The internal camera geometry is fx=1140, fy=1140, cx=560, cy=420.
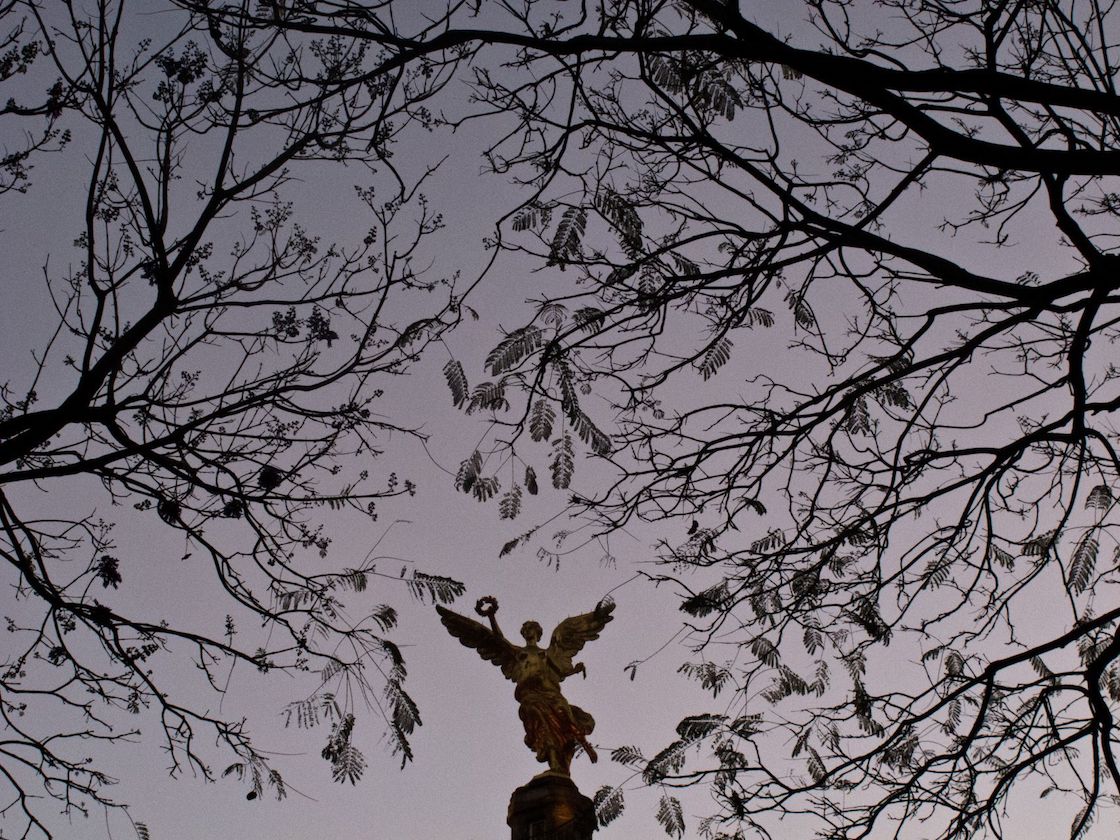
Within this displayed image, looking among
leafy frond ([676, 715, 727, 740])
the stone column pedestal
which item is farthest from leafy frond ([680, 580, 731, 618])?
the stone column pedestal

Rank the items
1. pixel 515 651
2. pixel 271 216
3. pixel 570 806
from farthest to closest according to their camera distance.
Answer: pixel 515 651
pixel 570 806
pixel 271 216

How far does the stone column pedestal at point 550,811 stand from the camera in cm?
1062

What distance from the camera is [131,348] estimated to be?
522cm

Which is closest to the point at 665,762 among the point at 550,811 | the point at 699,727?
the point at 699,727

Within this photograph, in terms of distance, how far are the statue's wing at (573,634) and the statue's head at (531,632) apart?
16 centimetres

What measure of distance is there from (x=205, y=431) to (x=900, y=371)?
3.37m

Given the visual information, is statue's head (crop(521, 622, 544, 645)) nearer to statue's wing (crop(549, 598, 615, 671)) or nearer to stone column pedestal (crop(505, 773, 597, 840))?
statue's wing (crop(549, 598, 615, 671))

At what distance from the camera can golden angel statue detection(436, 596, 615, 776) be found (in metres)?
11.4

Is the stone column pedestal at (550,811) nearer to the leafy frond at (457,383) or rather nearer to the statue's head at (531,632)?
the statue's head at (531,632)

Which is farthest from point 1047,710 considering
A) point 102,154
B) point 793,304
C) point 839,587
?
point 102,154

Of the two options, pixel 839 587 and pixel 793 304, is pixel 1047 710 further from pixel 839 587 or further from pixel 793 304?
pixel 793 304

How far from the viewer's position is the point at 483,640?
12250 millimetres

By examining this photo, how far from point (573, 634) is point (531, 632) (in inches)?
17.9

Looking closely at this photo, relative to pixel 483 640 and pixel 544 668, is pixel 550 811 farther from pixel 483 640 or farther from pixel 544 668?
pixel 483 640
